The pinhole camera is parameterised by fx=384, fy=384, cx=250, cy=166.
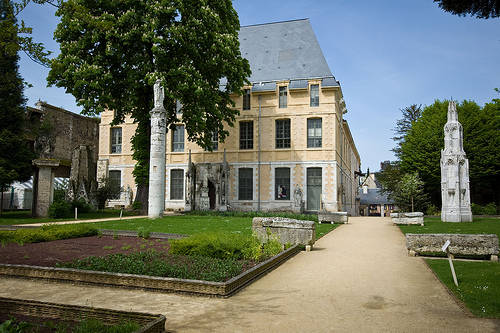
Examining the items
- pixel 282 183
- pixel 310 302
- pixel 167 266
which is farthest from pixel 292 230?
pixel 282 183

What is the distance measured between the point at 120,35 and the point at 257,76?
15773mm

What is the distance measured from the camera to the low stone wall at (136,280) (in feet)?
19.4

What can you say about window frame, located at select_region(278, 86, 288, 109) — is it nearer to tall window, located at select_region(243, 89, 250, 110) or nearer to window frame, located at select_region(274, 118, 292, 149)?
window frame, located at select_region(274, 118, 292, 149)

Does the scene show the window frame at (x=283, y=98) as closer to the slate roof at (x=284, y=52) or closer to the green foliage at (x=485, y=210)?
the slate roof at (x=284, y=52)

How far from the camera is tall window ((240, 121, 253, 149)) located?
33.5 meters

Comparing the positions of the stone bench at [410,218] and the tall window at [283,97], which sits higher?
the tall window at [283,97]

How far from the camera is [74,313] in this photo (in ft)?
14.5

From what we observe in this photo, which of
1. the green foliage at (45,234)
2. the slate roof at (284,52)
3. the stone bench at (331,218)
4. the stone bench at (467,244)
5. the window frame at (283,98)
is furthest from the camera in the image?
the slate roof at (284,52)

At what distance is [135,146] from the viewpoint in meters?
25.0

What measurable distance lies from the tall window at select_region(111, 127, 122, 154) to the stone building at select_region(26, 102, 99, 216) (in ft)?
6.24

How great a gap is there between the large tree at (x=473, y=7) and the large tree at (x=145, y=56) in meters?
17.8

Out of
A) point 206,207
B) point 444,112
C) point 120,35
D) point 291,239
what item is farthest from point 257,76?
point 291,239

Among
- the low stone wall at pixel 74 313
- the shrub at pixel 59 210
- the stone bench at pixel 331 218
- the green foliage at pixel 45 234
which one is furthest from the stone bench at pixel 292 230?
the shrub at pixel 59 210

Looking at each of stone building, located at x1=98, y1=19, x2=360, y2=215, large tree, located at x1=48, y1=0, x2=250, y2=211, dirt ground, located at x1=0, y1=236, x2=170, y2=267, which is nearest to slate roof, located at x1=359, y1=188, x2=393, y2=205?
stone building, located at x1=98, y1=19, x2=360, y2=215
